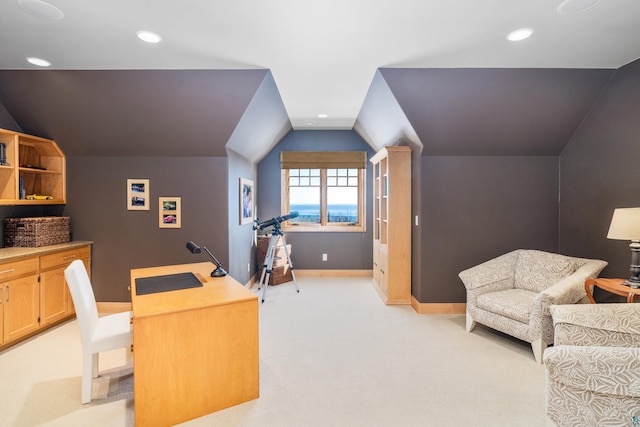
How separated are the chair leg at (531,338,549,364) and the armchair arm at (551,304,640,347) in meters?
0.66

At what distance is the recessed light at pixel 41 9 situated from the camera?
2.04m

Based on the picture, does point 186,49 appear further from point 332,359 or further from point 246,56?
point 332,359

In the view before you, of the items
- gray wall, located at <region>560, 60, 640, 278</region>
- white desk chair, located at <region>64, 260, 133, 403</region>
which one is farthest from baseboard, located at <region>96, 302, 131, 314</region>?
gray wall, located at <region>560, 60, 640, 278</region>

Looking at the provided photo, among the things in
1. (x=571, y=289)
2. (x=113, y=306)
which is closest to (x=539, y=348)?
(x=571, y=289)

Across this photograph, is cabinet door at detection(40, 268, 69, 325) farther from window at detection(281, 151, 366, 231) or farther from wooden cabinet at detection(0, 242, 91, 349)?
window at detection(281, 151, 366, 231)

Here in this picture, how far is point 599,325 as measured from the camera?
1967mm

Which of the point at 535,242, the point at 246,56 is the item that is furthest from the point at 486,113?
the point at 246,56

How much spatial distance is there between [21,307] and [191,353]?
225 centimetres

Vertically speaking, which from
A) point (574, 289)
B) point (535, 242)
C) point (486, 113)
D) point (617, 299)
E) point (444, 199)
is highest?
point (486, 113)

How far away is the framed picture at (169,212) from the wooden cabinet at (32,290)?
941 mm

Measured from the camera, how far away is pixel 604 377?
1.57 m

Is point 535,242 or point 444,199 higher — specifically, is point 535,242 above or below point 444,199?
below

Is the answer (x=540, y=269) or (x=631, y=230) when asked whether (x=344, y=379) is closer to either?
(x=540, y=269)

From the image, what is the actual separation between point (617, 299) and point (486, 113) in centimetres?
216
